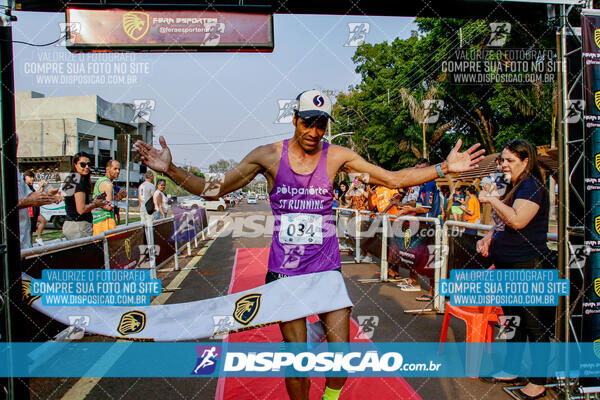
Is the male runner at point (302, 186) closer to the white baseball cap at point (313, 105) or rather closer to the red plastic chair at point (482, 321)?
the white baseball cap at point (313, 105)

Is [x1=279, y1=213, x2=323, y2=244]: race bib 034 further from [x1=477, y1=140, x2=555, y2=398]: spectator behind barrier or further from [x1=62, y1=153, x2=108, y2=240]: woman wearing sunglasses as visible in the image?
[x1=62, y1=153, x2=108, y2=240]: woman wearing sunglasses

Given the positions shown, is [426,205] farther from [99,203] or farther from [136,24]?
[99,203]

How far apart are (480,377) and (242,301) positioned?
8.59ft

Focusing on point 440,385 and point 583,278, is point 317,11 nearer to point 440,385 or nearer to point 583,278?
point 583,278

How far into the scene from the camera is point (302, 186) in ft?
8.64

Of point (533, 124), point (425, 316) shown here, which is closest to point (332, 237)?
point (425, 316)

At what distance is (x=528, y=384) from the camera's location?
3.37 meters

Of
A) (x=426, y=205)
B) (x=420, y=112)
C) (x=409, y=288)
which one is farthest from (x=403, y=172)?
(x=420, y=112)

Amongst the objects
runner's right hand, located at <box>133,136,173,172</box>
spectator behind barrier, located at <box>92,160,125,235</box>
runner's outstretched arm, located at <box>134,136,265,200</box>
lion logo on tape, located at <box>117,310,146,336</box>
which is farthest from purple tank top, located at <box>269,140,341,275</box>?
spectator behind barrier, located at <box>92,160,125,235</box>

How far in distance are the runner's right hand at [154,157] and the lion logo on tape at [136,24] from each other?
5.70 ft

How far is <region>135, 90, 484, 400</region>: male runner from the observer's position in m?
2.51

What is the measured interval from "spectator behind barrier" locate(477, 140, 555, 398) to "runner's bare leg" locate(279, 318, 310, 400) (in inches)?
76.2

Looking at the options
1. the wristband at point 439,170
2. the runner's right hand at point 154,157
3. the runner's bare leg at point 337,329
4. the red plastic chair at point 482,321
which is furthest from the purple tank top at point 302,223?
the red plastic chair at point 482,321

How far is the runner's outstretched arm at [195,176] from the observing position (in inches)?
95.7
